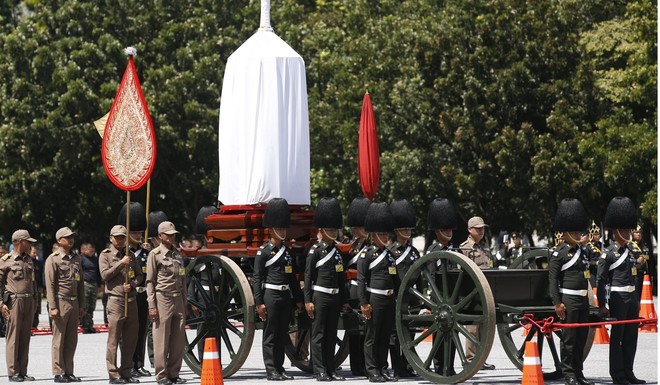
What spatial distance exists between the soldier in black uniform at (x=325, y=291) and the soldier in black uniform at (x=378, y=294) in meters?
0.33

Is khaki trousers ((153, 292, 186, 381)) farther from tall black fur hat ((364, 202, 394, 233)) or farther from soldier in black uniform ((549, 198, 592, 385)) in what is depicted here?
soldier in black uniform ((549, 198, 592, 385))

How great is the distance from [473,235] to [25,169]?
2463 cm

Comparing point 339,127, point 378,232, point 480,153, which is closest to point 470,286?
point 378,232

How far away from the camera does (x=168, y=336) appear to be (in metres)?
15.2

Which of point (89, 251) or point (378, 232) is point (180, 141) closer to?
point (89, 251)

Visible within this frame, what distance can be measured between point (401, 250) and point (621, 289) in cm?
229

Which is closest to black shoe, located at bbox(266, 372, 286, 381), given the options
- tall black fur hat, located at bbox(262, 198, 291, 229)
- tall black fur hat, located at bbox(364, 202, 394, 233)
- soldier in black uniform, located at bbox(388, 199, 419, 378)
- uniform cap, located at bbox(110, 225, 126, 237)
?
soldier in black uniform, located at bbox(388, 199, 419, 378)

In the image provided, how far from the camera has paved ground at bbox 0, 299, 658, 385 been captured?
15.7 metres

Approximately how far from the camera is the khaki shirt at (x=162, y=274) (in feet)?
49.9

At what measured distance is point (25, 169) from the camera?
3941cm

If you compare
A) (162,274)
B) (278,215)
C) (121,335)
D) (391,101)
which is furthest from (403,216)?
(391,101)

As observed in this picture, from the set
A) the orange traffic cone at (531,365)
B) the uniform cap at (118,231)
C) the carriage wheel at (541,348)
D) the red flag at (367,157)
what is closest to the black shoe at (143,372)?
the uniform cap at (118,231)

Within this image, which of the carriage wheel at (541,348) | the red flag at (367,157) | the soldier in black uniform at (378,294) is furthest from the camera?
the red flag at (367,157)

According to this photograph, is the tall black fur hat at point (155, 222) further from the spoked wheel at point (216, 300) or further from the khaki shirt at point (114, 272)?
the khaki shirt at point (114, 272)
